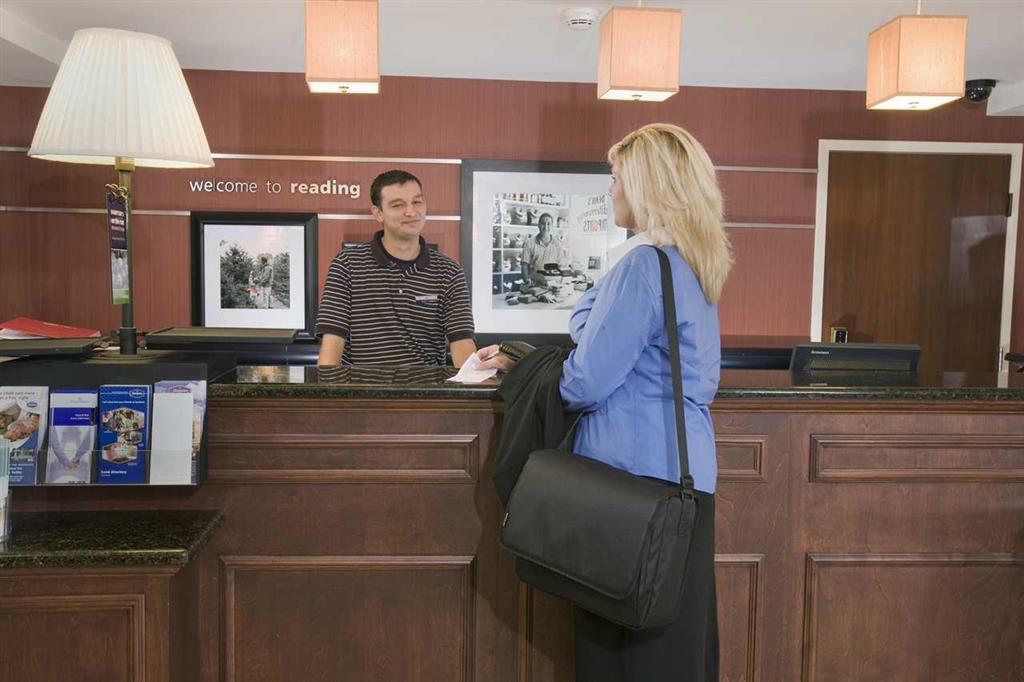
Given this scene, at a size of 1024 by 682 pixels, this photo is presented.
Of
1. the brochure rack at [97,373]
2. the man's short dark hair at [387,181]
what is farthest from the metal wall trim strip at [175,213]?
the brochure rack at [97,373]

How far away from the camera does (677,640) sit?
1.80m

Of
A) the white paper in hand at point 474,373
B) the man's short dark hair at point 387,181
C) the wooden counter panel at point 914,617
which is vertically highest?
the man's short dark hair at point 387,181

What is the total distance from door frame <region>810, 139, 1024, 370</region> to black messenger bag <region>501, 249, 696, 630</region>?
4070mm

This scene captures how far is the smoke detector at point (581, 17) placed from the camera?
382 cm

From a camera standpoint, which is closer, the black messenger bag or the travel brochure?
the black messenger bag

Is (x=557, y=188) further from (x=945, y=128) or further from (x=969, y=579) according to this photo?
(x=969, y=579)

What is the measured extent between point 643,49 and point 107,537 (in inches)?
90.9

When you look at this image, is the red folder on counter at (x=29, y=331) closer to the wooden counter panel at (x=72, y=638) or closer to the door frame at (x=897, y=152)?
the wooden counter panel at (x=72, y=638)

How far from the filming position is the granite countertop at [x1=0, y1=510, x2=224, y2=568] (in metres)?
1.83

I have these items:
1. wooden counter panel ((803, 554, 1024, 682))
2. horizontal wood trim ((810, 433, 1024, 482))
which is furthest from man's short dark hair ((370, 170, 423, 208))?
wooden counter panel ((803, 554, 1024, 682))

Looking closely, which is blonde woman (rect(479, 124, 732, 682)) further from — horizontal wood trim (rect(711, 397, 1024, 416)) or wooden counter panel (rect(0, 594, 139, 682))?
wooden counter panel (rect(0, 594, 139, 682))

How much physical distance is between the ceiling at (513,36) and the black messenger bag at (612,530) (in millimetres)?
2596

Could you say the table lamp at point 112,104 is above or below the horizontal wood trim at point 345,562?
above

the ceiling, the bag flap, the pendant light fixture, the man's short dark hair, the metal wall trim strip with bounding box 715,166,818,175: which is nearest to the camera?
the bag flap
